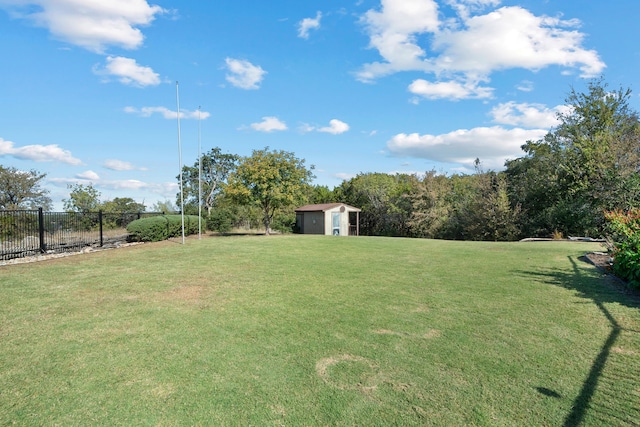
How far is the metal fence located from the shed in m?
15.6

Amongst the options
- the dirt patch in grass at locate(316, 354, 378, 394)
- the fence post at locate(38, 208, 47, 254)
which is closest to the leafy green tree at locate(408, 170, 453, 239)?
the fence post at locate(38, 208, 47, 254)

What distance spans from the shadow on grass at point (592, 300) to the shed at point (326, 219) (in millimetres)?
19076

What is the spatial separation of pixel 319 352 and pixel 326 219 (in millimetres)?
23648

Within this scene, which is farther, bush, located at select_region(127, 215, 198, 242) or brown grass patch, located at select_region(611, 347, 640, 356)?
bush, located at select_region(127, 215, 198, 242)

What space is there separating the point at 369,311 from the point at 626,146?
19712 millimetres

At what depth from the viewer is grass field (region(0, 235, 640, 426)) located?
99.0 inches

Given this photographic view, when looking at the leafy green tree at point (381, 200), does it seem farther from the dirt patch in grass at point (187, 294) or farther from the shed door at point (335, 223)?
the dirt patch in grass at point (187, 294)

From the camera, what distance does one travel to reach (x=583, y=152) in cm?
1862

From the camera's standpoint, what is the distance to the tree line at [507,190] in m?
17.5

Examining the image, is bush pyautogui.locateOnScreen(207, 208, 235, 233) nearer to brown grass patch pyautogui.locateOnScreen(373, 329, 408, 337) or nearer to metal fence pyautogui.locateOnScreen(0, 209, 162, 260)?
metal fence pyautogui.locateOnScreen(0, 209, 162, 260)

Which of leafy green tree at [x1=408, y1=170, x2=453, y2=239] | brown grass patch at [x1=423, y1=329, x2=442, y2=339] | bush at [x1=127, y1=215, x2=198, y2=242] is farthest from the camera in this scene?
leafy green tree at [x1=408, y1=170, x2=453, y2=239]

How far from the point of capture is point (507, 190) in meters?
23.7

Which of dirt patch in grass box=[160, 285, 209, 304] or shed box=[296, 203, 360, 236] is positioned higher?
shed box=[296, 203, 360, 236]

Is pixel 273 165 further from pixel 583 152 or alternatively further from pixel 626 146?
pixel 626 146
